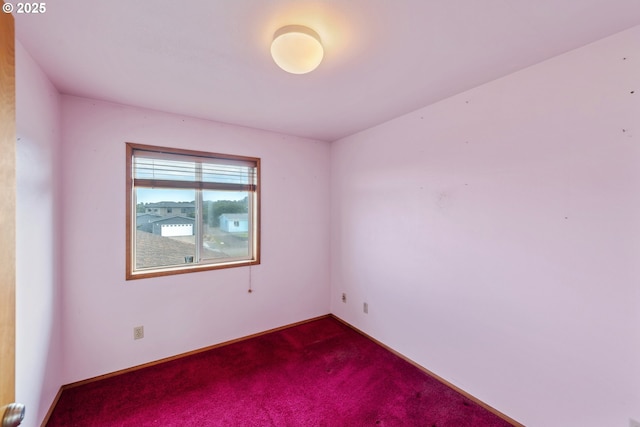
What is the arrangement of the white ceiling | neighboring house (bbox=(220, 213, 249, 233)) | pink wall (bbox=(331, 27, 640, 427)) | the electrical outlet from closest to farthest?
the white ceiling < pink wall (bbox=(331, 27, 640, 427)) < the electrical outlet < neighboring house (bbox=(220, 213, 249, 233))

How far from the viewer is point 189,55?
158 cm

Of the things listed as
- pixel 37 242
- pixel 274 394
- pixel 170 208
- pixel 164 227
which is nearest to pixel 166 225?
pixel 164 227

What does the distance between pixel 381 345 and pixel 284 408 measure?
1.23 metres

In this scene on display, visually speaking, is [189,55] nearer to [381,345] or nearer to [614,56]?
[614,56]

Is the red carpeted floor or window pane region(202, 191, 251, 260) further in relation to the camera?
window pane region(202, 191, 251, 260)

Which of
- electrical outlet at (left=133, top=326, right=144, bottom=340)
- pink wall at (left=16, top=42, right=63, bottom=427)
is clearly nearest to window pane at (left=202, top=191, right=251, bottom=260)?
electrical outlet at (left=133, top=326, right=144, bottom=340)

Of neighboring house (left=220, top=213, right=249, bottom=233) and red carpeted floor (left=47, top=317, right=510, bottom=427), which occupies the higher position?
neighboring house (left=220, top=213, right=249, bottom=233)

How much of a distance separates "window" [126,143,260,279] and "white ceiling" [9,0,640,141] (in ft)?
2.06

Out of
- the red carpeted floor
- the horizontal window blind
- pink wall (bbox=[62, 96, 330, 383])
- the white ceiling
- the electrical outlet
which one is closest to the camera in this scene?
the white ceiling

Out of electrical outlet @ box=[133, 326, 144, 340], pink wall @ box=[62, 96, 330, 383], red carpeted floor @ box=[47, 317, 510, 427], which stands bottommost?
red carpeted floor @ box=[47, 317, 510, 427]

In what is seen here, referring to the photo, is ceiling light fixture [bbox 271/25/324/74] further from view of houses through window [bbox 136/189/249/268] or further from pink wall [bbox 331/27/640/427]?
view of houses through window [bbox 136/189/249/268]

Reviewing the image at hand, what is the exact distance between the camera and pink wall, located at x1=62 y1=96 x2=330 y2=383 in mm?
2135

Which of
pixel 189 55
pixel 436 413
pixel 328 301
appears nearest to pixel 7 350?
pixel 189 55

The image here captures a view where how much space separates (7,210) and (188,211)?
198 centimetres
